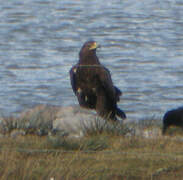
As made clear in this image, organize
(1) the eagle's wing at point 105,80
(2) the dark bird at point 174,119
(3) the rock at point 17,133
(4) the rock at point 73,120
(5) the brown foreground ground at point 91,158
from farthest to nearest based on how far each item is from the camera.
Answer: (1) the eagle's wing at point 105,80, (2) the dark bird at point 174,119, (4) the rock at point 73,120, (3) the rock at point 17,133, (5) the brown foreground ground at point 91,158

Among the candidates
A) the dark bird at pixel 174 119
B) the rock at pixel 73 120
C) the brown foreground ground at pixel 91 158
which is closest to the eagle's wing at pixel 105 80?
the rock at pixel 73 120

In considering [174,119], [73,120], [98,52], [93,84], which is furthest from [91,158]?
[98,52]

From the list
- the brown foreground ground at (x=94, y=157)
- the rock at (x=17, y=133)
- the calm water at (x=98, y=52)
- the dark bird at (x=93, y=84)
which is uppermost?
the brown foreground ground at (x=94, y=157)

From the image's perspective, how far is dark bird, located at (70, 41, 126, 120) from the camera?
1420 cm

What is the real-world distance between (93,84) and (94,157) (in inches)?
269

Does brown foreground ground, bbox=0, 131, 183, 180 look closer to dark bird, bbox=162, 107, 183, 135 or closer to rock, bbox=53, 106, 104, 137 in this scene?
rock, bbox=53, 106, 104, 137

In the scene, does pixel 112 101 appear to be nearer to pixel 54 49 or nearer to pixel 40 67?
pixel 40 67

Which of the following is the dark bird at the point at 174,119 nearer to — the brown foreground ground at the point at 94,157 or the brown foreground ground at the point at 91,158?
the brown foreground ground at the point at 94,157

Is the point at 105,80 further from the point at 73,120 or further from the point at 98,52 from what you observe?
the point at 98,52

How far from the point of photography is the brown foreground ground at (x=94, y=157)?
21.3ft

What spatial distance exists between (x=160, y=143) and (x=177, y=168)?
58.1 inches

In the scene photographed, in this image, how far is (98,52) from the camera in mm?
33656

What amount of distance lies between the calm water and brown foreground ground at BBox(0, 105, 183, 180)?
9.85 metres

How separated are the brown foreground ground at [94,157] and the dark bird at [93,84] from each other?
14.2 ft
